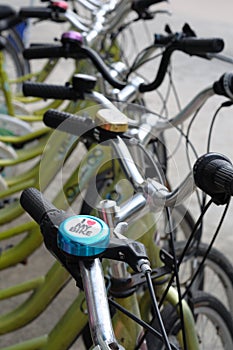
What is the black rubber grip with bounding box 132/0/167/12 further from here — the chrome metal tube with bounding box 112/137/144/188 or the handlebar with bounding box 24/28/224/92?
the chrome metal tube with bounding box 112/137/144/188

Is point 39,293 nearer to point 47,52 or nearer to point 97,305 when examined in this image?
point 47,52

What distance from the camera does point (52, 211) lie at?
85 centimetres

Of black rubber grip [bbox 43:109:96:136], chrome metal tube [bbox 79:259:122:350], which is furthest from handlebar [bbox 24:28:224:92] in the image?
chrome metal tube [bbox 79:259:122:350]

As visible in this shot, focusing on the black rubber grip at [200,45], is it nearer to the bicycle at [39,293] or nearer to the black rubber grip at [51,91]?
the black rubber grip at [51,91]

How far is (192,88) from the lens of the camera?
4.39 meters

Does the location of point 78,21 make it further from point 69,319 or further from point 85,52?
point 69,319

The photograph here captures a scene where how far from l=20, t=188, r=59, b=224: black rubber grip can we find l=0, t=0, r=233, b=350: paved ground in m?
0.34

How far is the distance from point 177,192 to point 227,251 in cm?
170

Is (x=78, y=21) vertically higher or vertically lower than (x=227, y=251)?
higher

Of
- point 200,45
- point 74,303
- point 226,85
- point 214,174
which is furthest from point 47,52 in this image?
point 214,174

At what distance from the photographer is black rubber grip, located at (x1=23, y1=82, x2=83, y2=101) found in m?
1.50

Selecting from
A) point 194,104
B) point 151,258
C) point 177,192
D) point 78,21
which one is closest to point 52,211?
point 177,192

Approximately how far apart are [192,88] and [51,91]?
301 cm

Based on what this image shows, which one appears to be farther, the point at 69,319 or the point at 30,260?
the point at 30,260
